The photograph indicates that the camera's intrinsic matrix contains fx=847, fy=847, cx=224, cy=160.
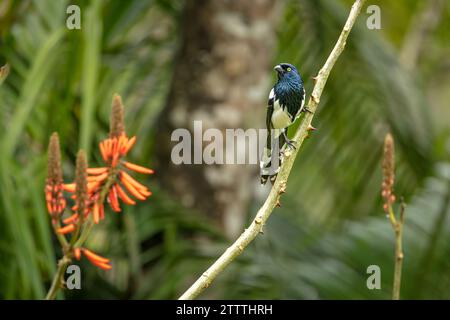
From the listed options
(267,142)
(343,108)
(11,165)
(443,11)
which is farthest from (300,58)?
(443,11)

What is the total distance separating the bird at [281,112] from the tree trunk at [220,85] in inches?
57.8

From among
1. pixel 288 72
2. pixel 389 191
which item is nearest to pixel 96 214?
pixel 288 72

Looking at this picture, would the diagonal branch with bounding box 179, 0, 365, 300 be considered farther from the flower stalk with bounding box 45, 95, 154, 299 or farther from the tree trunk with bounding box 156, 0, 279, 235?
the tree trunk with bounding box 156, 0, 279, 235

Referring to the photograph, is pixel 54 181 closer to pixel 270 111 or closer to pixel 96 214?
pixel 96 214

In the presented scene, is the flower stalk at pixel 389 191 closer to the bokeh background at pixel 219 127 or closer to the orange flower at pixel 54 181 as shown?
the orange flower at pixel 54 181

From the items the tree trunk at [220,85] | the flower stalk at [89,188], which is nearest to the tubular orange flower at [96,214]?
the flower stalk at [89,188]

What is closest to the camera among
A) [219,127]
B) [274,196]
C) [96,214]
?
[274,196]

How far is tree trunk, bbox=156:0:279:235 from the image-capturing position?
278 centimetres

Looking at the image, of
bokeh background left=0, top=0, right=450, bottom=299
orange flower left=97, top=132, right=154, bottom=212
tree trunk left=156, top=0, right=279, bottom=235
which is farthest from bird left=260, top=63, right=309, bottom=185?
tree trunk left=156, top=0, right=279, bottom=235

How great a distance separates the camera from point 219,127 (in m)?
2.75

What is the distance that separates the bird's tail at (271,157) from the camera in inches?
46.8

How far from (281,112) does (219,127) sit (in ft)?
4.95

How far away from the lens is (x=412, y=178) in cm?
318

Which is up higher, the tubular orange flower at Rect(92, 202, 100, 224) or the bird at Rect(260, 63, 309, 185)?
the bird at Rect(260, 63, 309, 185)
